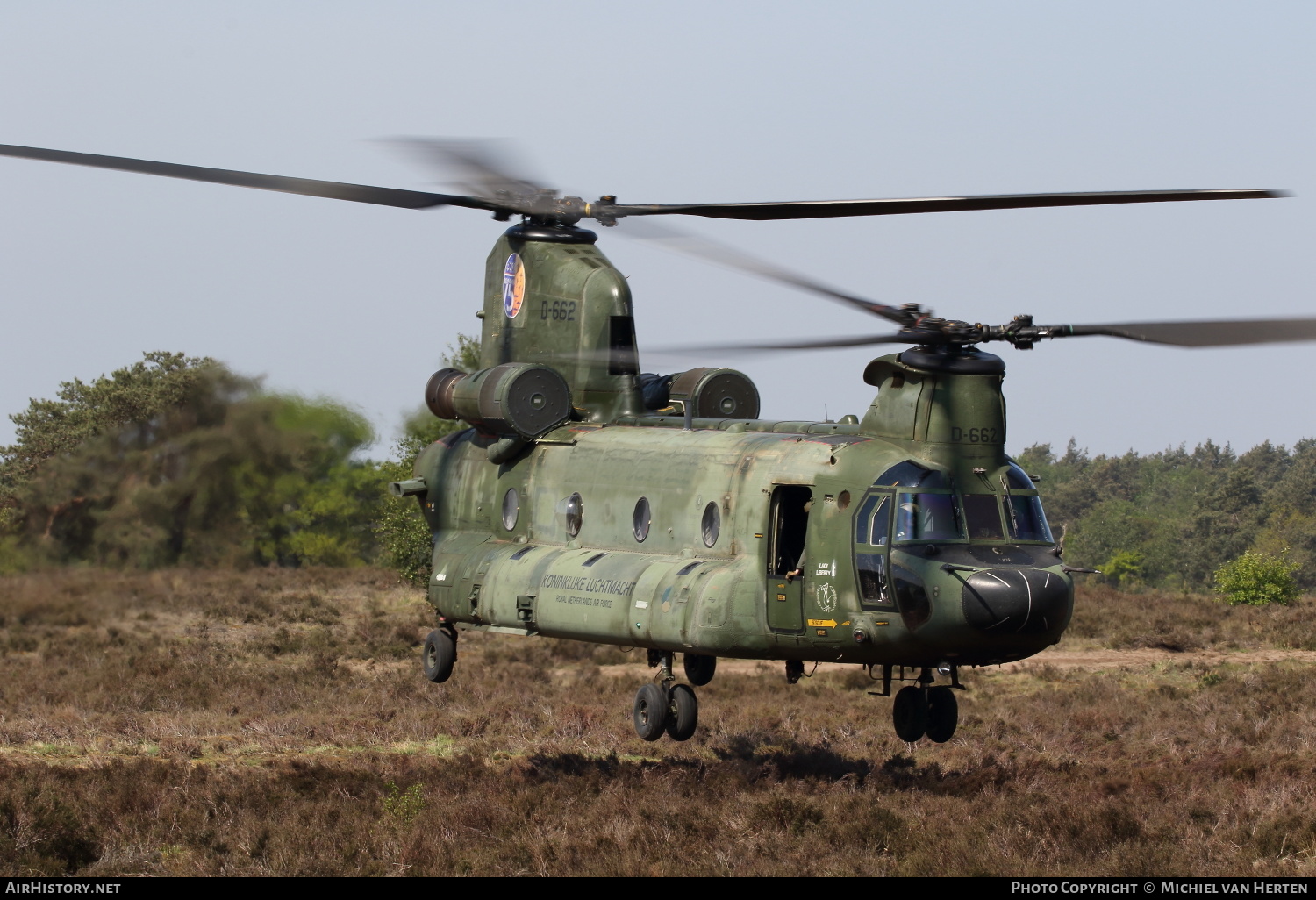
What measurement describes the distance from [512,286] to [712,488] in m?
5.63

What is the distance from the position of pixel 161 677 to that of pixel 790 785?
15.6 m

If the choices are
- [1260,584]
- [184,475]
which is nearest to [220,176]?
[184,475]

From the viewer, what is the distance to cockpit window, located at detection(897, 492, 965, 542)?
49.2ft

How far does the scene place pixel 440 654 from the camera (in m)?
20.4

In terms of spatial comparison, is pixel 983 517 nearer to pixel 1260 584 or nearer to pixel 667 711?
pixel 667 711

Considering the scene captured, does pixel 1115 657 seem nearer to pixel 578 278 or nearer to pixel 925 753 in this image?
pixel 925 753

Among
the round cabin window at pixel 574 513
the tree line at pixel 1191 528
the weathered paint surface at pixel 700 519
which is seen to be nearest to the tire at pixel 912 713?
the weathered paint surface at pixel 700 519

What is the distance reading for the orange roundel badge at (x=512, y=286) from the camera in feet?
68.3

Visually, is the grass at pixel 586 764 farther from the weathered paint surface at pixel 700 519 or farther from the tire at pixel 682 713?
the weathered paint surface at pixel 700 519

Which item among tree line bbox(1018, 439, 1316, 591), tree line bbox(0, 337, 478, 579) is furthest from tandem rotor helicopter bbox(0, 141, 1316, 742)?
tree line bbox(1018, 439, 1316, 591)

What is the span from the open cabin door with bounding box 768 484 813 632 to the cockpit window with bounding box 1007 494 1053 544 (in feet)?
6.89

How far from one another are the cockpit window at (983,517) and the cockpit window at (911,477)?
13.1 inches

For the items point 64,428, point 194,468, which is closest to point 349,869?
point 194,468

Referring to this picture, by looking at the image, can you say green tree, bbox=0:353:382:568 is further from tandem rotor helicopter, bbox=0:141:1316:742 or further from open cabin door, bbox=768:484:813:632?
open cabin door, bbox=768:484:813:632
